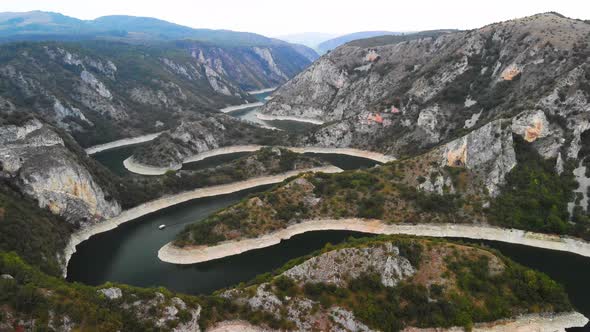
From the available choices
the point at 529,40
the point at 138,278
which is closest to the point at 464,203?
the point at 138,278

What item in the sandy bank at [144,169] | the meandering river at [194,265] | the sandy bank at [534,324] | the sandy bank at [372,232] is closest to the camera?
the sandy bank at [534,324]

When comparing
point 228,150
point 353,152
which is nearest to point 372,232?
point 353,152

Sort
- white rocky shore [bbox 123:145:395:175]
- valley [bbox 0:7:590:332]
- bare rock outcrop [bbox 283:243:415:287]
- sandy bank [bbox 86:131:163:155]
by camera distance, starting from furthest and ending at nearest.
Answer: sandy bank [bbox 86:131:163:155] < white rocky shore [bbox 123:145:395:175] < bare rock outcrop [bbox 283:243:415:287] < valley [bbox 0:7:590:332]

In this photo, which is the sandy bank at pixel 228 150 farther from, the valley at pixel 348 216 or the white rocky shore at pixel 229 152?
the valley at pixel 348 216

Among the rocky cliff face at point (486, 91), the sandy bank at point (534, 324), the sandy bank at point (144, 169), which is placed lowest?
the sandy bank at point (144, 169)

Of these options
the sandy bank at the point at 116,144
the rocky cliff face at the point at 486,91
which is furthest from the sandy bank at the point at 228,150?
the sandy bank at the point at 116,144

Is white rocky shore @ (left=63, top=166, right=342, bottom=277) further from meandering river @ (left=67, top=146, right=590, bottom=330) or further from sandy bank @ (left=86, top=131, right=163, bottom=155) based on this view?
sandy bank @ (left=86, top=131, right=163, bottom=155)

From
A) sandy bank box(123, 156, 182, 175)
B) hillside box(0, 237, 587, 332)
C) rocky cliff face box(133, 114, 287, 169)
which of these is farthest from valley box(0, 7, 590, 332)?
rocky cliff face box(133, 114, 287, 169)
